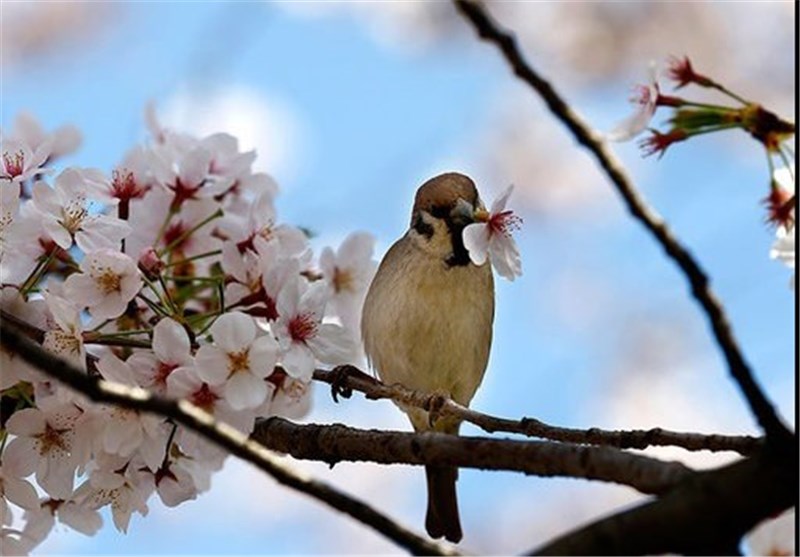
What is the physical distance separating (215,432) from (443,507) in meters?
2.17

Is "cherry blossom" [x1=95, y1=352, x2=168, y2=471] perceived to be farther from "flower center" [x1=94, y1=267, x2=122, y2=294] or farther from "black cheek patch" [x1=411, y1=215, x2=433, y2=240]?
"black cheek patch" [x1=411, y1=215, x2=433, y2=240]

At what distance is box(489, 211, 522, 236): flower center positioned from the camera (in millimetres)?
2199

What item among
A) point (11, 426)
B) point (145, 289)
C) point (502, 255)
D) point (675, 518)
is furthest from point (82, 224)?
point (675, 518)

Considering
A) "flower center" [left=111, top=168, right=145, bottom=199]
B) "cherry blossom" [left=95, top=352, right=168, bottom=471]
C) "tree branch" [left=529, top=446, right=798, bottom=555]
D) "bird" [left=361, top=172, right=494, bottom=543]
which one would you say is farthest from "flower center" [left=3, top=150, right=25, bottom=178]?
"tree branch" [left=529, top=446, right=798, bottom=555]

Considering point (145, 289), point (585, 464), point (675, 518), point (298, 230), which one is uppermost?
point (298, 230)

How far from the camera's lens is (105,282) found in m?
2.04

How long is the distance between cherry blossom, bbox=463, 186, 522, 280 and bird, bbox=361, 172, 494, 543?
0.92 metres

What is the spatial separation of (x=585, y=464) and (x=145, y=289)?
1.07 meters

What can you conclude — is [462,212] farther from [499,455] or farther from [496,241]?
[499,455]

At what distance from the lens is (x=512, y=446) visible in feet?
4.75

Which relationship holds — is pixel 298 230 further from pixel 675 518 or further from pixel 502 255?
pixel 675 518

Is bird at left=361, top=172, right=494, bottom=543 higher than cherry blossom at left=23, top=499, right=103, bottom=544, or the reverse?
bird at left=361, top=172, right=494, bottom=543

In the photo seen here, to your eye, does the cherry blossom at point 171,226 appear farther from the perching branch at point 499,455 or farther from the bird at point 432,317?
the bird at point 432,317

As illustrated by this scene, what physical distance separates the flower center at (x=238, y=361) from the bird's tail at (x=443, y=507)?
128cm
